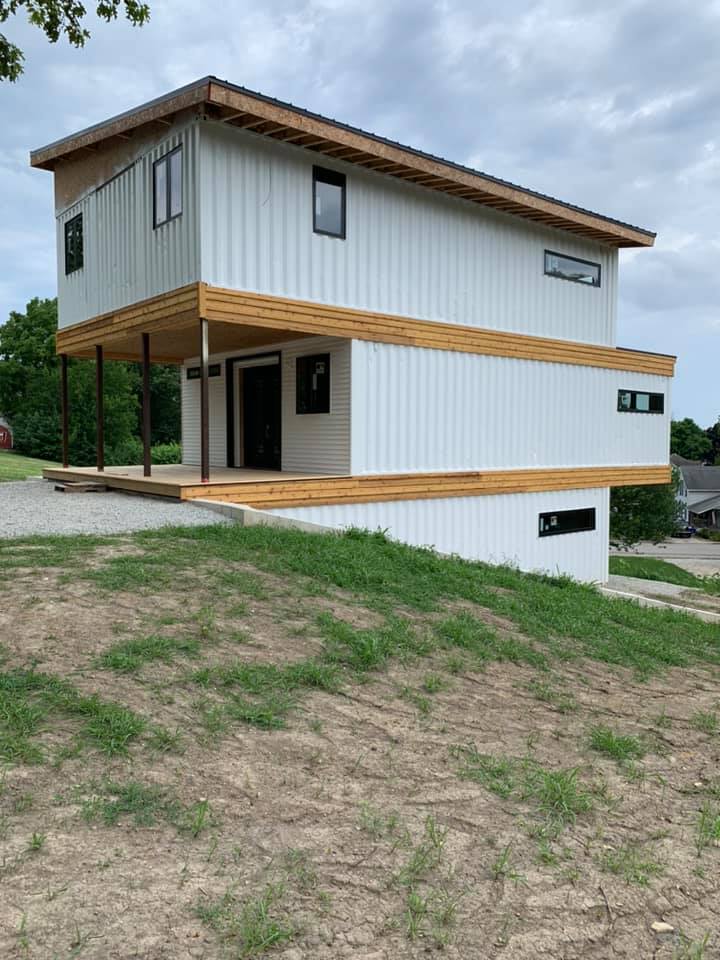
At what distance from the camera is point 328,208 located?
12.7 metres

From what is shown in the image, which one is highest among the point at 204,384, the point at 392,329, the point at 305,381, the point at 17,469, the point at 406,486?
the point at 392,329

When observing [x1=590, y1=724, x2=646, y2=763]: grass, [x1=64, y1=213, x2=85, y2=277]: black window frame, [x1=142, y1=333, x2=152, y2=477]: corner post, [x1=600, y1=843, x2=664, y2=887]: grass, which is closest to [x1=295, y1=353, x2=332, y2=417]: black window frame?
[x1=142, y1=333, x2=152, y2=477]: corner post

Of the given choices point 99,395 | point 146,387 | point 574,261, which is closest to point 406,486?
point 146,387

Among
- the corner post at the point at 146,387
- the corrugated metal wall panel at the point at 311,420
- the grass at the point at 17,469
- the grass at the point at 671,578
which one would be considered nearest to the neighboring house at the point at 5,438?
the grass at the point at 17,469

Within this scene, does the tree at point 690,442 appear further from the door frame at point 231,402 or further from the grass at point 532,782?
the grass at point 532,782

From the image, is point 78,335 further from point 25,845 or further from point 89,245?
point 25,845

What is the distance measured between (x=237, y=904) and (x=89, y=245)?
14.6m

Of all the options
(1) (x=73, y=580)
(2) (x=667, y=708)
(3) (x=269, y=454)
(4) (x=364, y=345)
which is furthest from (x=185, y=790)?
(3) (x=269, y=454)

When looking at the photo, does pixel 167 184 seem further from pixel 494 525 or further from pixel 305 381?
pixel 494 525

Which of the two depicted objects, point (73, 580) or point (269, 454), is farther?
point (269, 454)

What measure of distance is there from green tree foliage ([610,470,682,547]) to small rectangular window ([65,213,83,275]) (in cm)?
3647

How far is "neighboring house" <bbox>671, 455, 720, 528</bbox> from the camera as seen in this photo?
72.9 m

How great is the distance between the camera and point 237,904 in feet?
9.11

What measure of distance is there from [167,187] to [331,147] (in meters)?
2.77
